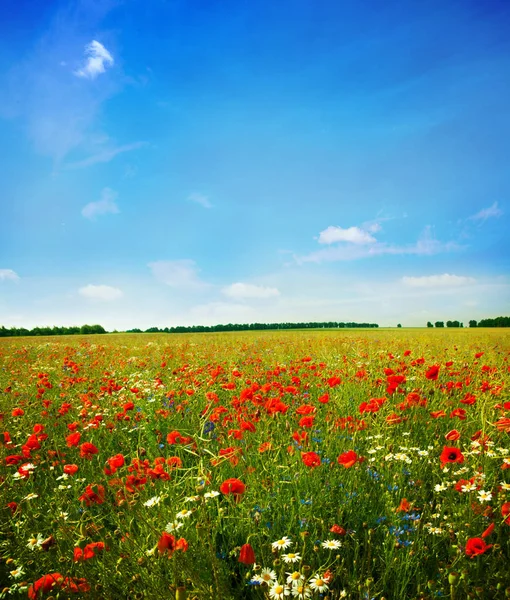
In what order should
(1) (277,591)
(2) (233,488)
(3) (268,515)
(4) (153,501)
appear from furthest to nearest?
(3) (268,515) → (4) (153,501) → (2) (233,488) → (1) (277,591)

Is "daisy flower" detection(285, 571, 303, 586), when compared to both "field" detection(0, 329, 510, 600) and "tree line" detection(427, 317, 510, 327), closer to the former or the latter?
"field" detection(0, 329, 510, 600)

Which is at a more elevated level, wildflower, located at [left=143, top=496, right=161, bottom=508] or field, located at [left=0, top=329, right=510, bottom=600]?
wildflower, located at [left=143, top=496, right=161, bottom=508]

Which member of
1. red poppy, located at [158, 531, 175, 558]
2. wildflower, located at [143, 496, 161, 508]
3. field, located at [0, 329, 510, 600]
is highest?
red poppy, located at [158, 531, 175, 558]

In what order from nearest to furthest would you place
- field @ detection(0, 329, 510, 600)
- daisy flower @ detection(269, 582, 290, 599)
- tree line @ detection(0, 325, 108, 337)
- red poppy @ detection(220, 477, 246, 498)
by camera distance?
daisy flower @ detection(269, 582, 290, 599) → red poppy @ detection(220, 477, 246, 498) → field @ detection(0, 329, 510, 600) → tree line @ detection(0, 325, 108, 337)

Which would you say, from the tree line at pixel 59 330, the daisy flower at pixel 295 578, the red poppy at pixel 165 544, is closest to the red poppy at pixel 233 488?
the red poppy at pixel 165 544

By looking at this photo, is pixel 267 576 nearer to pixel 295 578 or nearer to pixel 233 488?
pixel 295 578

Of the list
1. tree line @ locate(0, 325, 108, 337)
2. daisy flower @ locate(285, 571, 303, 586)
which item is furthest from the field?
tree line @ locate(0, 325, 108, 337)

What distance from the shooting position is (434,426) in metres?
4.34

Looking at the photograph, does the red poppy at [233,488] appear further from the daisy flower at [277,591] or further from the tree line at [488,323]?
the tree line at [488,323]

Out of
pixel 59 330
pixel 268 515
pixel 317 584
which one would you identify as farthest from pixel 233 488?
pixel 59 330

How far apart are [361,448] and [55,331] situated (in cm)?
5886

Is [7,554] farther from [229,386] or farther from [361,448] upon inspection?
[361,448]

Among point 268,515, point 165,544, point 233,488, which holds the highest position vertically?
point 233,488

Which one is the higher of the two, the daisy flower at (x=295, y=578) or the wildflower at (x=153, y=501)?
the wildflower at (x=153, y=501)
